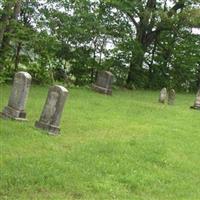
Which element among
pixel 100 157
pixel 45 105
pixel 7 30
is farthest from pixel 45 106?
pixel 7 30

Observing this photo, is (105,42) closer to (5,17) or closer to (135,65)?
(135,65)

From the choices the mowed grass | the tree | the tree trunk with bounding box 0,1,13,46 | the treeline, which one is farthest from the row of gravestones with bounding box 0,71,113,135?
the tree

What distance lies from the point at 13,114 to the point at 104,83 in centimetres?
1033

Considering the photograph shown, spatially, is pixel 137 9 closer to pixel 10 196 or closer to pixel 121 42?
pixel 121 42

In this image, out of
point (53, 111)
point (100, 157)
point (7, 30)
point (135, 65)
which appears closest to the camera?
point (100, 157)

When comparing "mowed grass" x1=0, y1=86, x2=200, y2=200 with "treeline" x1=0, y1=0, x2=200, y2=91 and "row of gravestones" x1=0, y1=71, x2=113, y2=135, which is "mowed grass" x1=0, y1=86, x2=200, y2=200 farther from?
"treeline" x1=0, y1=0, x2=200, y2=91

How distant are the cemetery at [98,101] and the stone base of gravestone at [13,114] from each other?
19 millimetres

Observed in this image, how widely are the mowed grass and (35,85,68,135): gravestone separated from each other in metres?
0.24

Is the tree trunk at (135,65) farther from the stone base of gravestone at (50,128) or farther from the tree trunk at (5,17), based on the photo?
the stone base of gravestone at (50,128)

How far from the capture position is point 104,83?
23875mm

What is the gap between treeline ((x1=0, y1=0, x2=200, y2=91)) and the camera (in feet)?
74.2

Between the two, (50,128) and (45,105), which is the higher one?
(45,105)

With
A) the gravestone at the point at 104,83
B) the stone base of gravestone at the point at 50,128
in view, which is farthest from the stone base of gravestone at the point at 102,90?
the stone base of gravestone at the point at 50,128

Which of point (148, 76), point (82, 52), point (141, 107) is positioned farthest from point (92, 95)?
point (148, 76)
